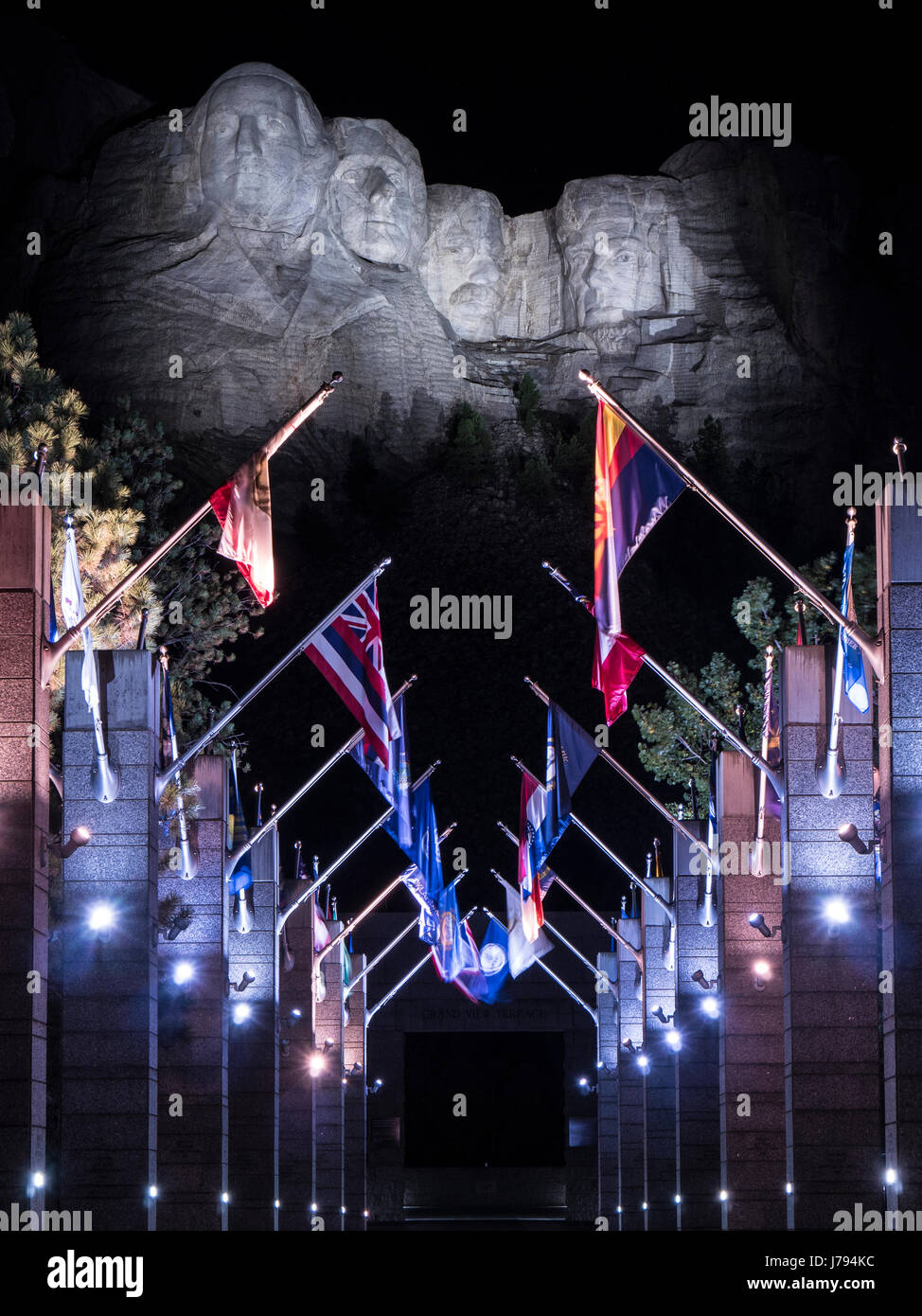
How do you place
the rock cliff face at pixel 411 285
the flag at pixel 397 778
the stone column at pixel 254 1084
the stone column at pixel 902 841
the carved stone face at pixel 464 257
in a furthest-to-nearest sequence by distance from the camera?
the carved stone face at pixel 464 257, the rock cliff face at pixel 411 285, the stone column at pixel 254 1084, the flag at pixel 397 778, the stone column at pixel 902 841

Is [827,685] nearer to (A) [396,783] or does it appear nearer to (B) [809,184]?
(A) [396,783]

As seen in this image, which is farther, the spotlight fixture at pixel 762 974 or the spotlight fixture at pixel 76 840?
the spotlight fixture at pixel 762 974

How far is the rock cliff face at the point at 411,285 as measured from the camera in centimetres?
11194

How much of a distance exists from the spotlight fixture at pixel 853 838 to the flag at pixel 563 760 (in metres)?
7.92

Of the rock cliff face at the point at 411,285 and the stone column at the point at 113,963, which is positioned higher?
the rock cliff face at the point at 411,285

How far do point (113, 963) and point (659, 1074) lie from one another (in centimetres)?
2330

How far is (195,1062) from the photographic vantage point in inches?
1297

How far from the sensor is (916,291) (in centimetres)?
12912

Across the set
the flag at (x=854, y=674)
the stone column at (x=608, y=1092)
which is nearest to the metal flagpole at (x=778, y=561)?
the flag at (x=854, y=674)

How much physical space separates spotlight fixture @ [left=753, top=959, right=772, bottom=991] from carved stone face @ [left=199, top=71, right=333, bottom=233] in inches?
3492

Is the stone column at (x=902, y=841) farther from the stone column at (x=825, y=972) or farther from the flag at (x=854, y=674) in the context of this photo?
the stone column at (x=825, y=972)

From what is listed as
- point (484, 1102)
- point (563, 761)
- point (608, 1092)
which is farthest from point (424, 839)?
point (484, 1102)
